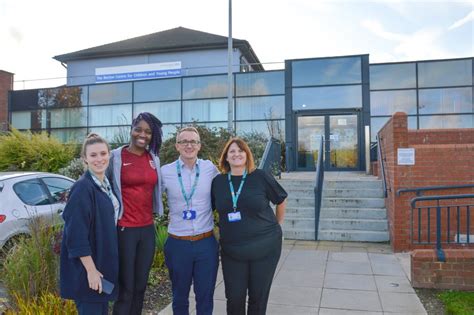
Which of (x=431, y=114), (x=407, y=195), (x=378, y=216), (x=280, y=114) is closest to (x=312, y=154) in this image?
(x=280, y=114)

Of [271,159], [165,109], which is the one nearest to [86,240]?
[271,159]

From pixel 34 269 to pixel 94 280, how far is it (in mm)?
1788

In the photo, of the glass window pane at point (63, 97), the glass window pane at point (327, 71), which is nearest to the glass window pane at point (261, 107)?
the glass window pane at point (327, 71)

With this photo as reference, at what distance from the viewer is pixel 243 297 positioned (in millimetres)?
3211

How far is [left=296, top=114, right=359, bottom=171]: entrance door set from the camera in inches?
619

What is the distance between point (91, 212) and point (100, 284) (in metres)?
0.48

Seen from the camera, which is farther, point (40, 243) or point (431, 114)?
point (431, 114)

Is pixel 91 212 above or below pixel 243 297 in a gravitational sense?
above

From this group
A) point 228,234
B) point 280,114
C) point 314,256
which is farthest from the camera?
point 280,114

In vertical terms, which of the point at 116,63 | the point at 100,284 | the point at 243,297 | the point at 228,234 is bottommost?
the point at 243,297

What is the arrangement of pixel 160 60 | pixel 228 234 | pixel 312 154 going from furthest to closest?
pixel 160 60
pixel 312 154
pixel 228 234

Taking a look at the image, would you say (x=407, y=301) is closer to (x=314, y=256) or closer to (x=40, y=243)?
(x=314, y=256)

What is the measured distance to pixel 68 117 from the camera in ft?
69.3

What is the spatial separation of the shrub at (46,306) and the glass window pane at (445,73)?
53.5 feet
